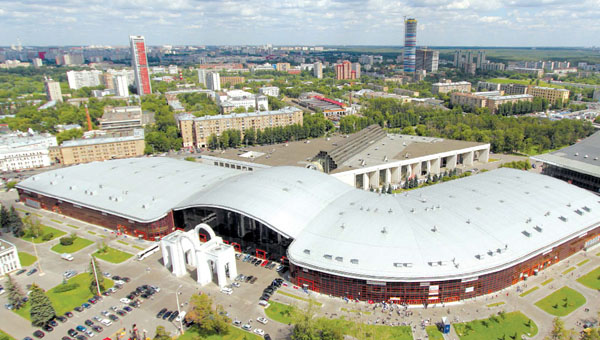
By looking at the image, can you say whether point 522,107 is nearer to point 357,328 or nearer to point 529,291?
point 529,291

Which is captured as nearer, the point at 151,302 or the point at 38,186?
the point at 151,302

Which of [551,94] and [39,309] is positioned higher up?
[551,94]

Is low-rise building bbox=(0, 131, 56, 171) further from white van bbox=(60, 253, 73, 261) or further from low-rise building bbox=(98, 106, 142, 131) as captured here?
white van bbox=(60, 253, 73, 261)

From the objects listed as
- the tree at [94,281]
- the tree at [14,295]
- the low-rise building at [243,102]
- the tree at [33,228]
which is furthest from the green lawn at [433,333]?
the low-rise building at [243,102]

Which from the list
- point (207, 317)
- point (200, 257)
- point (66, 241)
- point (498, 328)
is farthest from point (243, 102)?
point (498, 328)

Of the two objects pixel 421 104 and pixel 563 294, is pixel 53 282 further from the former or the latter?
pixel 421 104

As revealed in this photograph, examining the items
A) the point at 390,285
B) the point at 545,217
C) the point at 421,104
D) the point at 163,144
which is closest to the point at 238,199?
the point at 390,285
